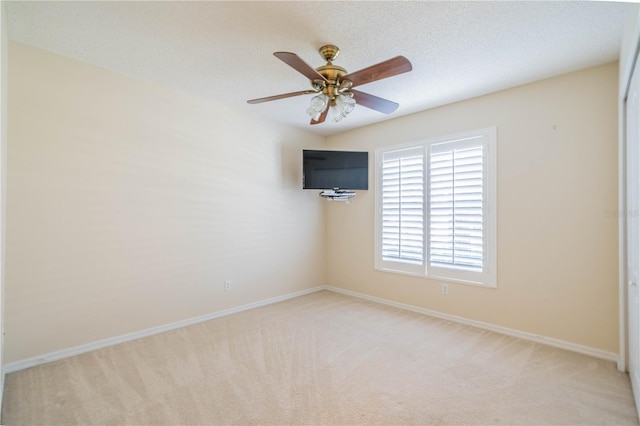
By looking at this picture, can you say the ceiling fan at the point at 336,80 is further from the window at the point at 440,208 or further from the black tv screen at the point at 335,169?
the black tv screen at the point at 335,169

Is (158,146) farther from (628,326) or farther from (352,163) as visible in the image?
(628,326)

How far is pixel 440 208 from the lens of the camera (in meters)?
3.90

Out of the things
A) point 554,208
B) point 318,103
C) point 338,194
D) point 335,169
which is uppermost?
point 318,103

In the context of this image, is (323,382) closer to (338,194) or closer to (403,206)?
(403,206)

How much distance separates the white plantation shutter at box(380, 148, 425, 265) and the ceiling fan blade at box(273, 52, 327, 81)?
218 cm

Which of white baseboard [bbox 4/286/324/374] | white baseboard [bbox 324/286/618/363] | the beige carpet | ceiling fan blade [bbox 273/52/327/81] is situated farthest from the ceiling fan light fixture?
white baseboard [bbox 324/286/618/363]

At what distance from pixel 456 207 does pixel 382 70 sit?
84.3 inches

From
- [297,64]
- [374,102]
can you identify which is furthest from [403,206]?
[297,64]

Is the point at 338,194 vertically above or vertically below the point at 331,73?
below

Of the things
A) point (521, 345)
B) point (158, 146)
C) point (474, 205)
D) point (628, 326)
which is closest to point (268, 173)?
point (158, 146)

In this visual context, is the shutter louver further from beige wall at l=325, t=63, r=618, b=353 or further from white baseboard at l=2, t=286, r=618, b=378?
white baseboard at l=2, t=286, r=618, b=378

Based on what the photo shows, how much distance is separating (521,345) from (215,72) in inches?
157

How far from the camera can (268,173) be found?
455cm

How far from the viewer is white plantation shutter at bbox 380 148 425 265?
13.6ft
